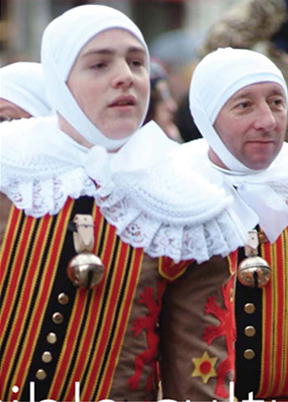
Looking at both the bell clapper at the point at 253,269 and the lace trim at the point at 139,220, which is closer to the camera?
the lace trim at the point at 139,220

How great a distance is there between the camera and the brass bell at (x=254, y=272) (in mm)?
4980

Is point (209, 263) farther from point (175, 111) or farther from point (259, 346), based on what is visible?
point (175, 111)

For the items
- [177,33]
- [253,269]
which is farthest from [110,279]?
[177,33]

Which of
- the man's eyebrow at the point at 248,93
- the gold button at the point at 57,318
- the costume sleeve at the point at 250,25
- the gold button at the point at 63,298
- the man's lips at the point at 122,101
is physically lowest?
the gold button at the point at 57,318

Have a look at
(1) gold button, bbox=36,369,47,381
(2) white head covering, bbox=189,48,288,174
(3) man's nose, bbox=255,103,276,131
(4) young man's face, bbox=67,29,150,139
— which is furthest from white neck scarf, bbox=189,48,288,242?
(1) gold button, bbox=36,369,47,381

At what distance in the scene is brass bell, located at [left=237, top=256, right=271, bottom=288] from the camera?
4.98 m

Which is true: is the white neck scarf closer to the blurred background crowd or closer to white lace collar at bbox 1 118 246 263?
white lace collar at bbox 1 118 246 263

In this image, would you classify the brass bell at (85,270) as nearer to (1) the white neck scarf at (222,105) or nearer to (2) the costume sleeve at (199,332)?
(2) the costume sleeve at (199,332)

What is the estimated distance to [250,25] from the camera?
265 inches

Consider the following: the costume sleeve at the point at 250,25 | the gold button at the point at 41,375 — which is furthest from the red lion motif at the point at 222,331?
the costume sleeve at the point at 250,25

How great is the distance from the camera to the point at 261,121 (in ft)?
16.3

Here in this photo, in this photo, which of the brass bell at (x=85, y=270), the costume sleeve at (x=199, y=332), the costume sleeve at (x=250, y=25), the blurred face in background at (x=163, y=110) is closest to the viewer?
the brass bell at (x=85, y=270)

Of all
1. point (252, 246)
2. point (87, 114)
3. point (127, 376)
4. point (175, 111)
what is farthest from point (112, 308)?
point (175, 111)

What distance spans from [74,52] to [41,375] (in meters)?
0.92
